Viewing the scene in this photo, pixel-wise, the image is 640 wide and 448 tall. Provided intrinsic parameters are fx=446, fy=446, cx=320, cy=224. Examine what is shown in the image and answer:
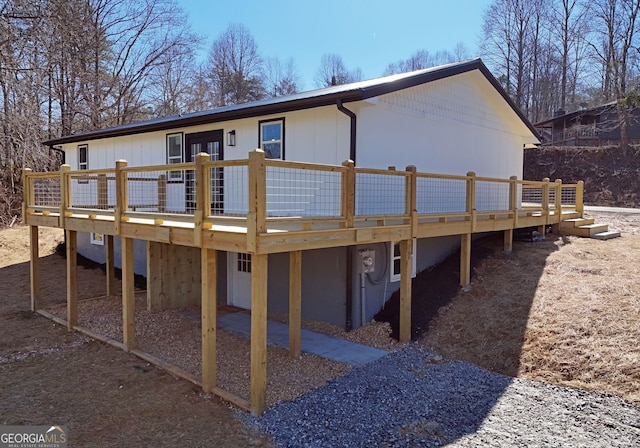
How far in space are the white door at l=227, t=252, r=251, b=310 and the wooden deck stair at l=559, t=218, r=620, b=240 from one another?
Answer: 8460 mm

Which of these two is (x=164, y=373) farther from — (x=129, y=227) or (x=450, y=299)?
(x=450, y=299)

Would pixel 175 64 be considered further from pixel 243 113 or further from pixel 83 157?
pixel 243 113

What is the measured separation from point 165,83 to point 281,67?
38.2ft

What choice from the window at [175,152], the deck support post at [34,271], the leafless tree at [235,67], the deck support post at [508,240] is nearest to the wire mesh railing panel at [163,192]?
the window at [175,152]

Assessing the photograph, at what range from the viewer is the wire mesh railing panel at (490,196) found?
1055 cm

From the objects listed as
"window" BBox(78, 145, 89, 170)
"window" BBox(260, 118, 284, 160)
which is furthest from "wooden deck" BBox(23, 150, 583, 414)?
"window" BBox(78, 145, 89, 170)

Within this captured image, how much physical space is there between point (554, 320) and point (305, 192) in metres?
4.60

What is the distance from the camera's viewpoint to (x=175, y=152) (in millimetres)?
11055

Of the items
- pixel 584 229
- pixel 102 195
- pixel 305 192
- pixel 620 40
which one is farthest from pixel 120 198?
pixel 620 40

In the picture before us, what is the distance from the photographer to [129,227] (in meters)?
7.15

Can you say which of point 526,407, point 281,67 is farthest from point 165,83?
point 526,407

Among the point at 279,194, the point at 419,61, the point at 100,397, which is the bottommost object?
the point at 100,397

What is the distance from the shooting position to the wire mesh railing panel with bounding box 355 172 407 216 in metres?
7.74

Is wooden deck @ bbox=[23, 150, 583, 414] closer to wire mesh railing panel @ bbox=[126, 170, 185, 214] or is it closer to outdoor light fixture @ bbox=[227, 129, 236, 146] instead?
wire mesh railing panel @ bbox=[126, 170, 185, 214]
